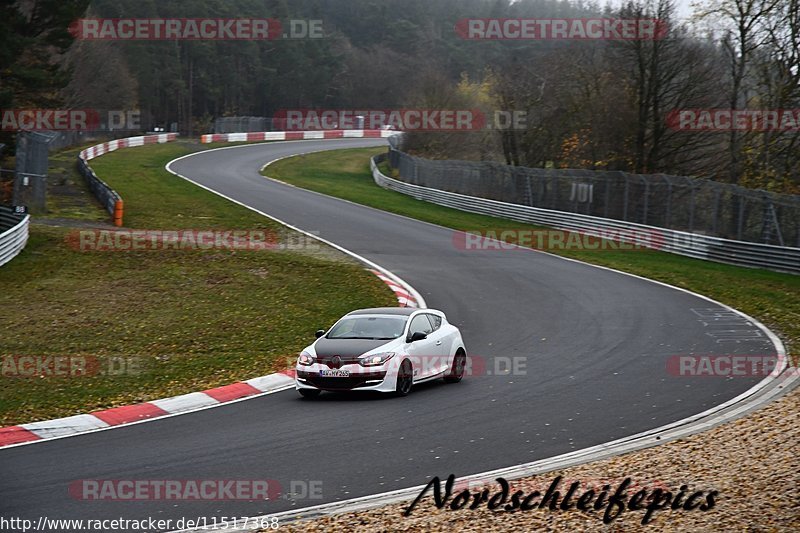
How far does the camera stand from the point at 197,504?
9336 mm

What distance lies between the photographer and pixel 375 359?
14.9 m

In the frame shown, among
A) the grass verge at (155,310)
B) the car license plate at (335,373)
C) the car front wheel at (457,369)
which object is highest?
the car license plate at (335,373)

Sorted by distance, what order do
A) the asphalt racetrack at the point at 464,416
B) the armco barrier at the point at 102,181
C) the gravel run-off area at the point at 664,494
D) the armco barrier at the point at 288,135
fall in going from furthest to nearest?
the armco barrier at the point at 288,135, the armco barrier at the point at 102,181, the asphalt racetrack at the point at 464,416, the gravel run-off area at the point at 664,494

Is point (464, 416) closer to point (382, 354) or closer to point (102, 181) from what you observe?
point (382, 354)

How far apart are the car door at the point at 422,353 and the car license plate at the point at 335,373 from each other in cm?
118

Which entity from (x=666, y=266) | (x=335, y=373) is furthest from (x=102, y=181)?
(x=335, y=373)

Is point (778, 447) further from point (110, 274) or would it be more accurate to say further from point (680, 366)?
point (110, 274)

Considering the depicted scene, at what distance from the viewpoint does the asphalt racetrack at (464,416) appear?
405 inches

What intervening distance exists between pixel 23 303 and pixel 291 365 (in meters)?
9.15

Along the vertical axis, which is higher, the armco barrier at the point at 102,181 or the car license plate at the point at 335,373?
the armco barrier at the point at 102,181

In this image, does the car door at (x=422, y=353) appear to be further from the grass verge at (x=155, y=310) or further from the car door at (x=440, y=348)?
the grass verge at (x=155, y=310)

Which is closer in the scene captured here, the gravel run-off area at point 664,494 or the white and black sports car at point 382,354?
the gravel run-off area at point 664,494

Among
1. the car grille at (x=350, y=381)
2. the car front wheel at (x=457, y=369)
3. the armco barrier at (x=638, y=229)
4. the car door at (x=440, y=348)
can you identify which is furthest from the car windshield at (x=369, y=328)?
the armco barrier at (x=638, y=229)

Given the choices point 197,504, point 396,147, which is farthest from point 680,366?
point 396,147
